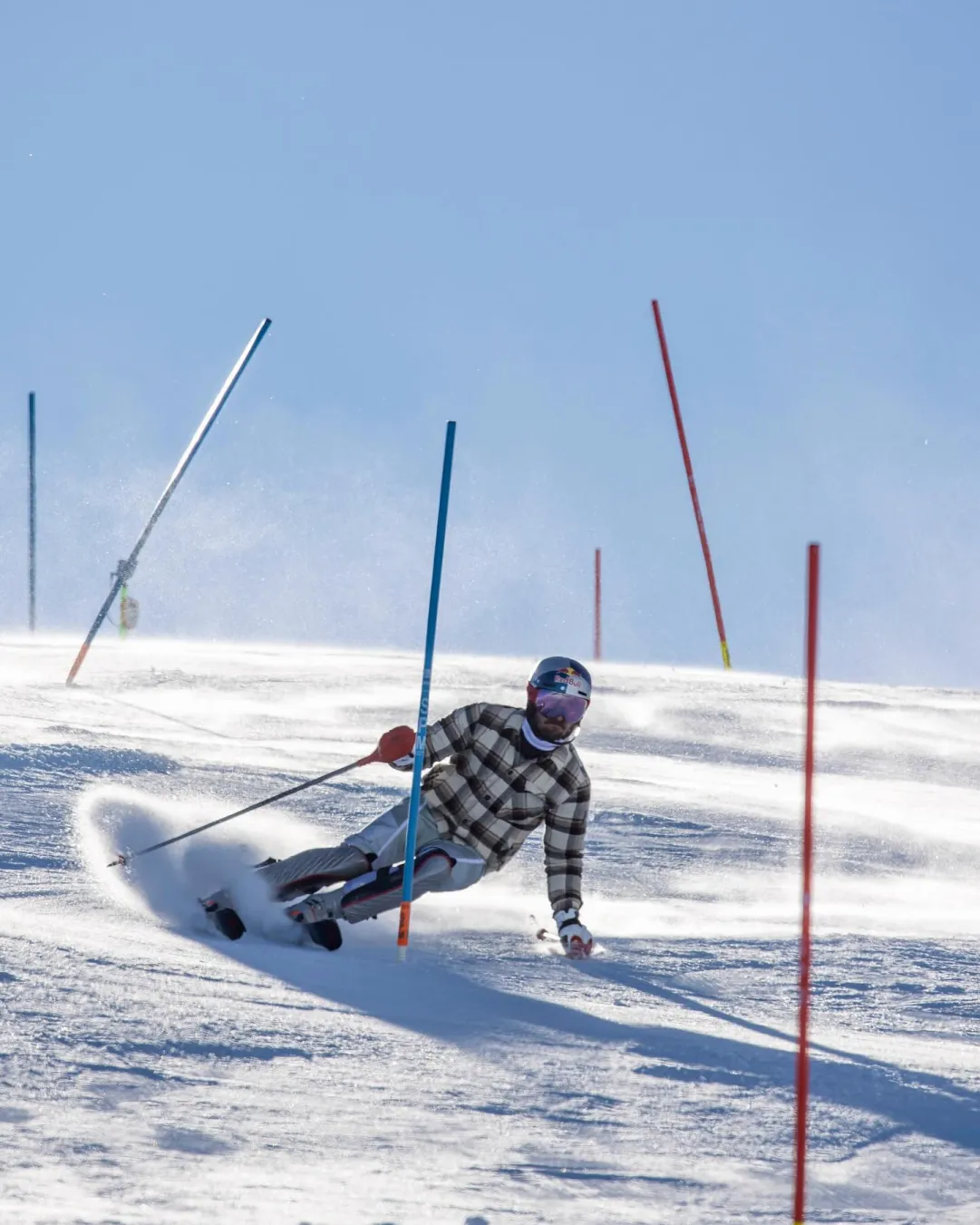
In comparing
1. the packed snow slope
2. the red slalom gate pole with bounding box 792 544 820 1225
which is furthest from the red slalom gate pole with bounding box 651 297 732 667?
the red slalom gate pole with bounding box 792 544 820 1225

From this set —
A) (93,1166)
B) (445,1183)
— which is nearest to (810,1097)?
(445,1183)

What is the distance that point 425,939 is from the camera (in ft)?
16.4

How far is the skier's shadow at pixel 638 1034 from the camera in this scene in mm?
3254

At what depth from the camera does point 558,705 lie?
5.14 metres

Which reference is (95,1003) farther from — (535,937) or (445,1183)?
(535,937)

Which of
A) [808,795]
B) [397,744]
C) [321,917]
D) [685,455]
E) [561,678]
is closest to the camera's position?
[808,795]

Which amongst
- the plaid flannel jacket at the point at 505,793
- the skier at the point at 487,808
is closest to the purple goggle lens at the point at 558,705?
the skier at the point at 487,808

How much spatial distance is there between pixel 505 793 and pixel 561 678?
43 cm

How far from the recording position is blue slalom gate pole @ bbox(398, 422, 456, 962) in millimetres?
4652

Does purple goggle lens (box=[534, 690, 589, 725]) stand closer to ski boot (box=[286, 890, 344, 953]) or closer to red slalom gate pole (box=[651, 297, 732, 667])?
ski boot (box=[286, 890, 344, 953])

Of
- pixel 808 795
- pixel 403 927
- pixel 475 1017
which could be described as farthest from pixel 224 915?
pixel 808 795

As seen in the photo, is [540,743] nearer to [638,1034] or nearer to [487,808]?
[487,808]

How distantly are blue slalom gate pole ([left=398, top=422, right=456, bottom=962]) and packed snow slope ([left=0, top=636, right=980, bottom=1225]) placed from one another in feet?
0.52

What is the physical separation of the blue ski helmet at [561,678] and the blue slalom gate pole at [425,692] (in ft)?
1.42
